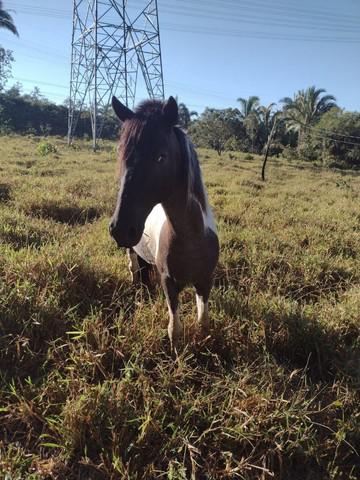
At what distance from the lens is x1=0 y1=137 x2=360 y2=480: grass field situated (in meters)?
1.60

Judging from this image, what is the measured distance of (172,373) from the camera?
1.99 meters

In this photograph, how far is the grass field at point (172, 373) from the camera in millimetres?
1604

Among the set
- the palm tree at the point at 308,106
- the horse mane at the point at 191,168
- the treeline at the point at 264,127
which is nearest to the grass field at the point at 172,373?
the horse mane at the point at 191,168

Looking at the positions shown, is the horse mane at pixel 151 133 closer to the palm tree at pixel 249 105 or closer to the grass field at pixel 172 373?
the grass field at pixel 172 373

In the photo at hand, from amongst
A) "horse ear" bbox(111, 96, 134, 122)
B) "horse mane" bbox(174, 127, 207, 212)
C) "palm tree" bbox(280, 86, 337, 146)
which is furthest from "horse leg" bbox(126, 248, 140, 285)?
"palm tree" bbox(280, 86, 337, 146)

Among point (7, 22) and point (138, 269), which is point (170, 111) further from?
point (7, 22)

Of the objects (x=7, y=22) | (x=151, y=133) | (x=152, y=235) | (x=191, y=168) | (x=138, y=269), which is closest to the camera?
(x=151, y=133)

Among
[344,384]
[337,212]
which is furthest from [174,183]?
[337,212]

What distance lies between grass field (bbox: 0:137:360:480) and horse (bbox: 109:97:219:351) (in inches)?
11.9

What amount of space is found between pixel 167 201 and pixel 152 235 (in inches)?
28.6

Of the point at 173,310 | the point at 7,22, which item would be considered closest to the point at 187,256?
the point at 173,310

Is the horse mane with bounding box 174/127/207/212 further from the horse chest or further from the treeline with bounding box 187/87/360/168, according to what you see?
the treeline with bounding box 187/87/360/168

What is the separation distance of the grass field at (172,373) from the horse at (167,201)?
0.30 m

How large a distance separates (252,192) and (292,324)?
19.4 feet
